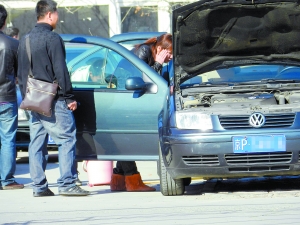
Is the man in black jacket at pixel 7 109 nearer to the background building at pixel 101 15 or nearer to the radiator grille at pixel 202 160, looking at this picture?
the radiator grille at pixel 202 160

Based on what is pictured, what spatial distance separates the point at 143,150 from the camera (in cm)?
874

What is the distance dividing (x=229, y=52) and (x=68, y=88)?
186 centimetres

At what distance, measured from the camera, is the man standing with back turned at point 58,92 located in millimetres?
8172

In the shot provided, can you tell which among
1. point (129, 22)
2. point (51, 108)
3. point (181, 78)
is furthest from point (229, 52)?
point (129, 22)

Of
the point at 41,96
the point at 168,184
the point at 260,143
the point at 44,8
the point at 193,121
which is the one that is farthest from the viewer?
the point at 44,8

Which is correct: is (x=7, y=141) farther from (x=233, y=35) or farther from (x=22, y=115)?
(x=22, y=115)

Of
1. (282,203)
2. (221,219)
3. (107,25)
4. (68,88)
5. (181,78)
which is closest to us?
(221,219)

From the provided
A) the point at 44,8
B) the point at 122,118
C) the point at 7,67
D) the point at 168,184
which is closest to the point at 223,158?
the point at 168,184

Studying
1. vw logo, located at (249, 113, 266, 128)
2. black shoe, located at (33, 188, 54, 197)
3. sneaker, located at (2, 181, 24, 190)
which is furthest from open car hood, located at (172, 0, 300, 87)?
sneaker, located at (2, 181, 24, 190)

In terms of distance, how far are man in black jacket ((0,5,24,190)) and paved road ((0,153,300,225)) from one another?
0.27 m

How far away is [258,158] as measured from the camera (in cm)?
753

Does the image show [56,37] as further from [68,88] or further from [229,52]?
[229,52]

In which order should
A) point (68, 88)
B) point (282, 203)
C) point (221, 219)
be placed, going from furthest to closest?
point (68, 88), point (282, 203), point (221, 219)

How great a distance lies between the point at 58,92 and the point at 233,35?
1.94m
